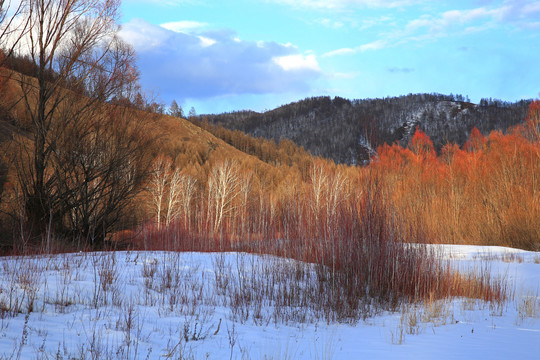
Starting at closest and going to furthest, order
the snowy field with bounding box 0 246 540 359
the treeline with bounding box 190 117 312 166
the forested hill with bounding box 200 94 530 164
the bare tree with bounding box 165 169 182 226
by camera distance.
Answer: the snowy field with bounding box 0 246 540 359
the bare tree with bounding box 165 169 182 226
the treeline with bounding box 190 117 312 166
the forested hill with bounding box 200 94 530 164

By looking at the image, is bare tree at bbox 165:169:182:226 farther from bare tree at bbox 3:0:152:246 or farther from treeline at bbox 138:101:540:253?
bare tree at bbox 3:0:152:246

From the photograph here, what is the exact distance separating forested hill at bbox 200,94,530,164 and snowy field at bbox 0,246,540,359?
118 metres

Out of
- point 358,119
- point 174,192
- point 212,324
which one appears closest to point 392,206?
point 212,324

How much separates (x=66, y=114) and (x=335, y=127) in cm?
14743

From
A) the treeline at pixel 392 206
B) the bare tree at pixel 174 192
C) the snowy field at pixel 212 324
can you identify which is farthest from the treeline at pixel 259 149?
the snowy field at pixel 212 324

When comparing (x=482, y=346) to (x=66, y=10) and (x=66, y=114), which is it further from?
(x=66, y=10)

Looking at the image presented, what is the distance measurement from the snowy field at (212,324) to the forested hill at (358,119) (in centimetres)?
11796

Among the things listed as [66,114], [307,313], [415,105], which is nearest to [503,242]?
[307,313]

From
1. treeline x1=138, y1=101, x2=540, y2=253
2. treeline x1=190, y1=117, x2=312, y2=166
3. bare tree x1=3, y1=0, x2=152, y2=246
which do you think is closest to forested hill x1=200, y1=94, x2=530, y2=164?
treeline x1=190, y1=117, x2=312, y2=166

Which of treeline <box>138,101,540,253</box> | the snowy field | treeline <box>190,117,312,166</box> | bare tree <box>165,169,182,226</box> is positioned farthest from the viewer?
treeline <box>190,117,312,166</box>

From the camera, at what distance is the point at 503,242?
20.1 meters

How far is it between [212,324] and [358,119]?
156206mm

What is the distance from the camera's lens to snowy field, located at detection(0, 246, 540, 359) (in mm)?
4230

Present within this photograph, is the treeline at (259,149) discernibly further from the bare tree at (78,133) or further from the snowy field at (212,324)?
the snowy field at (212,324)
